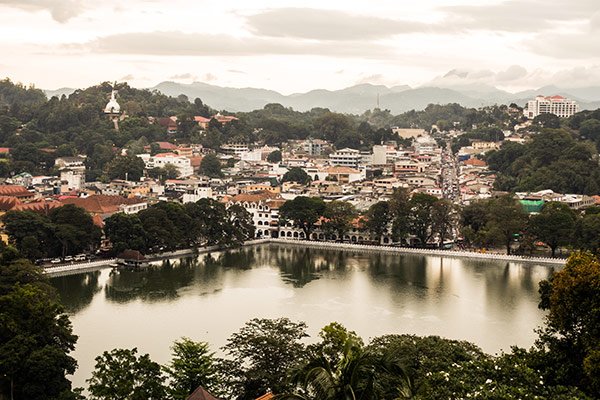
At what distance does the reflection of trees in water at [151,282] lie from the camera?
1850 centimetres

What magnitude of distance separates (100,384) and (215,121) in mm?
41858

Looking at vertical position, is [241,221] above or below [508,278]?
above

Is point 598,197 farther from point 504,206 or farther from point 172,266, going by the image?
point 172,266

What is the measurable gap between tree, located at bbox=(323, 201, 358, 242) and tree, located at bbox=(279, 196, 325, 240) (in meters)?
0.31

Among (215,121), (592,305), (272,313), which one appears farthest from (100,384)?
(215,121)

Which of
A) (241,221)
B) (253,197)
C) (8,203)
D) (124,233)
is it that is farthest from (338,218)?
(8,203)

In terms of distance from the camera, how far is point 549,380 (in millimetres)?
8180

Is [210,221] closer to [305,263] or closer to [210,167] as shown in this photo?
[305,263]

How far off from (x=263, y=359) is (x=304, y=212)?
16.6m

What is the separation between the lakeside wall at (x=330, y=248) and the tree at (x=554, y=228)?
751mm

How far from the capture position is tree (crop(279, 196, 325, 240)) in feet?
88.8

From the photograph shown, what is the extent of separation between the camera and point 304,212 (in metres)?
27.0

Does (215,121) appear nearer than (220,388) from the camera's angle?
No

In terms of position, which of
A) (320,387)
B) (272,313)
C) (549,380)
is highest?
(320,387)
